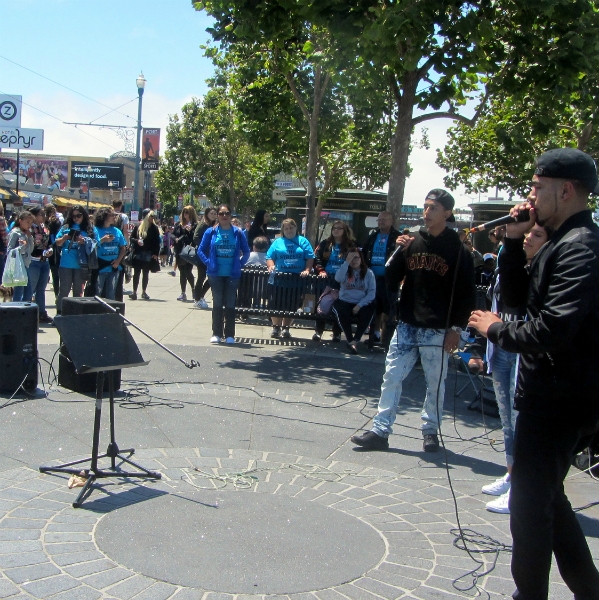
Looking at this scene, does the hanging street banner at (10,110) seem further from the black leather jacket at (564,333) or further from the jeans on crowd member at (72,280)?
the black leather jacket at (564,333)

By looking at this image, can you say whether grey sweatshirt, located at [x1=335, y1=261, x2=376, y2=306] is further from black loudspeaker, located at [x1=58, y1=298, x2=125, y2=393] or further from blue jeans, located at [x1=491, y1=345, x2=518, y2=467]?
blue jeans, located at [x1=491, y1=345, x2=518, y2=467]

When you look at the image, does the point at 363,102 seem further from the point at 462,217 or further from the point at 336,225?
the point at 462,217

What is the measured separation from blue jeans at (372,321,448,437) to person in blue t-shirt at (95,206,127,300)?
687 centimetres

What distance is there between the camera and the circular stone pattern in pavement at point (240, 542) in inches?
151

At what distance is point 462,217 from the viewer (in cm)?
3781

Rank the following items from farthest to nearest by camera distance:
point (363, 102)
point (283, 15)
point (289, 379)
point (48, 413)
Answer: point (363, 102) → point (283, 15) → point (289, 379) → point (48, 413)

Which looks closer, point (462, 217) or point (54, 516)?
point (54, 516)

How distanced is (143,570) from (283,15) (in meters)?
8.34

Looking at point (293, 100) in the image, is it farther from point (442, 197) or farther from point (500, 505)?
Answer: point (500, 505)

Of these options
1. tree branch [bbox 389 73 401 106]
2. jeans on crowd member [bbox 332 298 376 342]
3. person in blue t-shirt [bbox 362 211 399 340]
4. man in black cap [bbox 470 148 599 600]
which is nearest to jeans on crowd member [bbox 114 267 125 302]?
jeans on crowd member [bbox 332 298 376 342]

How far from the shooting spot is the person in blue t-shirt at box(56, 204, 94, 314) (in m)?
11.2

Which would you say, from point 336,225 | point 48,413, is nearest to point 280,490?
point 48,413

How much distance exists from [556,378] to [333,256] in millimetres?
8108

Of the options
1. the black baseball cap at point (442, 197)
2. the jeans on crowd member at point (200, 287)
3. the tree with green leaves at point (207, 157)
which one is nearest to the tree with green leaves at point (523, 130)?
the black baseball cap at point (442, 197)
